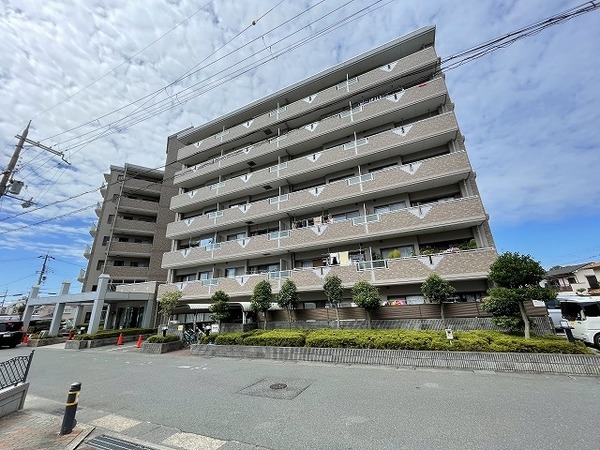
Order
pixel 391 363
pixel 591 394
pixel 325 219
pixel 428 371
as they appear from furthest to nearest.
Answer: pixel 325 219 → pixel 391 363 → pixel 428 371 → pixel 591 394

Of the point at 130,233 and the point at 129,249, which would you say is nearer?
the point at 129,249

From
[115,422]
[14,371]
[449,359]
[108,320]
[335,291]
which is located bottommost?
[115,422]

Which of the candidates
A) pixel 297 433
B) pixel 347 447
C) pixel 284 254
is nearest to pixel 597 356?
pixel 347 447

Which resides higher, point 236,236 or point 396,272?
point 236,236

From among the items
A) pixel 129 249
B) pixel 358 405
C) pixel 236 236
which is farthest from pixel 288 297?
pixel 129 249

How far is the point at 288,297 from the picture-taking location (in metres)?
15.8

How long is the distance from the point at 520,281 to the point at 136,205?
119 feet

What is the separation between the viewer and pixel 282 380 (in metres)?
8.01

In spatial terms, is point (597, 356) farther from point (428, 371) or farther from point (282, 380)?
point (282, 380)

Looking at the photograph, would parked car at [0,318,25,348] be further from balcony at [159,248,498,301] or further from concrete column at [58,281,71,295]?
balcony at [159,248,498,301]

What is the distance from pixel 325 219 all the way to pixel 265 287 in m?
6.36

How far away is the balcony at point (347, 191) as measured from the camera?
15.2m

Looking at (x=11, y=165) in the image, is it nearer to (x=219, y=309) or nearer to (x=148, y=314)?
(x=219, y=309)

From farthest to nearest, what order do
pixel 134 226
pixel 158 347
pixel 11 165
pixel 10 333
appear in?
pixel 134 226
pixel 10 333
pixel 158 347
pixel 11 165
